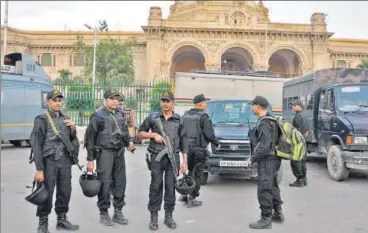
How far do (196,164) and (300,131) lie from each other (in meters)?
4.72

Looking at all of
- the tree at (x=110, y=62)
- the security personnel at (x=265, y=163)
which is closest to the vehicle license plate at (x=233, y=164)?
the security personnel at (x=265, y=163)

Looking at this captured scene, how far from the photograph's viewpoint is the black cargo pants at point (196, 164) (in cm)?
687

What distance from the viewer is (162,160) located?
5.44 meters

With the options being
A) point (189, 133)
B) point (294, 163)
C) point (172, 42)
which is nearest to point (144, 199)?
point (189, 133)

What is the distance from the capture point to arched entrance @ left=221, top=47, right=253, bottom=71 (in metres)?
49.2

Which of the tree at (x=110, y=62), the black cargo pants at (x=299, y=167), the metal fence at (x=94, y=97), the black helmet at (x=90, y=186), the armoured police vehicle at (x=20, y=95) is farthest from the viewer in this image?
the tree at (x=110, y=62)

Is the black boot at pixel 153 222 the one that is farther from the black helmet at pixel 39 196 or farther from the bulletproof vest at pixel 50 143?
the bulletproof vest at pixel 50 143

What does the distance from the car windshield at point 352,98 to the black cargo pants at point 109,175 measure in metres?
5.79

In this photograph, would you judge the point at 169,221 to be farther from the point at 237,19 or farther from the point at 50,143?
the point at 237,19

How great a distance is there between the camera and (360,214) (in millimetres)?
6328

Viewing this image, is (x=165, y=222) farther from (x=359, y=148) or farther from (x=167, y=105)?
(x=359, y=148)

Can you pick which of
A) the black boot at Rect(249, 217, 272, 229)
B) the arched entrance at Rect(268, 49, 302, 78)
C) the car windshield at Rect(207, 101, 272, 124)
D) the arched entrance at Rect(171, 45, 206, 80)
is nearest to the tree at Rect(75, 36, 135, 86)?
the arched entrance at Rect(171, 45, 206, 80)

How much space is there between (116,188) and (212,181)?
380 cm

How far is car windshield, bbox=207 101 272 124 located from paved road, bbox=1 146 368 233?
1.35 metres
